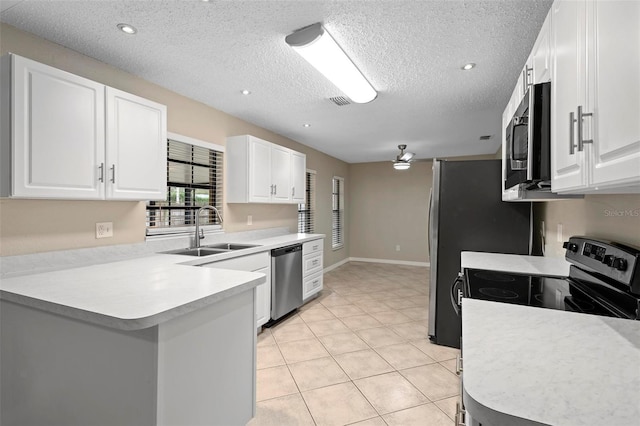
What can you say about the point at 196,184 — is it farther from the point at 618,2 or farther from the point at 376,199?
the point at 376,199

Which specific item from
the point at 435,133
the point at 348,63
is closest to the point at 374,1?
the point at 348,63

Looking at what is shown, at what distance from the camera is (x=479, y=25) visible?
1.81 meters

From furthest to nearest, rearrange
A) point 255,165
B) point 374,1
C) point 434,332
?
1. point 255,165
2. point 434,332
3. point 374,1

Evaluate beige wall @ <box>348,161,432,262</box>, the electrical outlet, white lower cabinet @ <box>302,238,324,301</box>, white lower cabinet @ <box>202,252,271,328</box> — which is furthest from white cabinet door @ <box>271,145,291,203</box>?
beige wall @ <box>348,161,432,262</box>

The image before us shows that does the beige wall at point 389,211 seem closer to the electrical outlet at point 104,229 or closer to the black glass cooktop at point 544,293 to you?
the black glass cooktop at point 544,293

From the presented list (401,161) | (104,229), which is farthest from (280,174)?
(401,161)

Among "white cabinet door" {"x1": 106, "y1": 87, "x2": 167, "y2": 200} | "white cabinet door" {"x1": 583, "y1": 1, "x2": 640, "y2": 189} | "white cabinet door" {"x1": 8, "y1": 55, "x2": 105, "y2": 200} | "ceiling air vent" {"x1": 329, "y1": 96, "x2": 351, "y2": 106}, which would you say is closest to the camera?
"white cabinet door" {"x1": 583, "y1": 1, "x2": 640, "y2": 189}

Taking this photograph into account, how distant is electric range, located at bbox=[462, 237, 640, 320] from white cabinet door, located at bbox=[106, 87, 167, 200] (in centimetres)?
222

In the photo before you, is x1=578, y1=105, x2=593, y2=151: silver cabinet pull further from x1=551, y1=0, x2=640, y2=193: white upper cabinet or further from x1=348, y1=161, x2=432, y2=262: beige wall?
x1=348, y1=161, x2=432, y2=262: beige wall

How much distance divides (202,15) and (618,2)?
5.91ft

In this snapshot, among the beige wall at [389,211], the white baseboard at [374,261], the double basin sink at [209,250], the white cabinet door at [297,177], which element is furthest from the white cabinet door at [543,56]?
the beige wall at [389,211]

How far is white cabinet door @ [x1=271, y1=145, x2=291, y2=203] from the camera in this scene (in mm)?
3862

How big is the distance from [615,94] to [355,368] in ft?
7.76

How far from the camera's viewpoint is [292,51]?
2.12m
